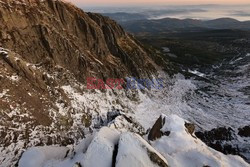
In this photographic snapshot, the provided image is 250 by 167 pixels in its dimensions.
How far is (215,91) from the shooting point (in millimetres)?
57094

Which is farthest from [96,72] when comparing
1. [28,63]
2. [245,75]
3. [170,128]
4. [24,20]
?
[245,75]

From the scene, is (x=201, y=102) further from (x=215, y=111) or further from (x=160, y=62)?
(x=160, y=62)

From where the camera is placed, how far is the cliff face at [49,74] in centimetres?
2400

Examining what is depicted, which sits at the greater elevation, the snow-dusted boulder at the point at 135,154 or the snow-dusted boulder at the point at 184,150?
the snow-dusted boulder at the point at 135,154

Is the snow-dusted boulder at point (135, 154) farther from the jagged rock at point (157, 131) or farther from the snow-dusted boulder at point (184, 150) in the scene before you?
the jagged rock at point (157, 131)

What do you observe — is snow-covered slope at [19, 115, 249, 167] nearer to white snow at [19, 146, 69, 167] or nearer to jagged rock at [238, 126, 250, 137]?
white snow at [19, 146, 69, 167]

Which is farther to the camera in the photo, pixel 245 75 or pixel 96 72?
pixel 245 75

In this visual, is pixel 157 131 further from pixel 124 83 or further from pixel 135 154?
pixel 124 83

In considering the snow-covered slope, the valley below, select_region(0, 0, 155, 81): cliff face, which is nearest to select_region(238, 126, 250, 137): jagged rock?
the valley below

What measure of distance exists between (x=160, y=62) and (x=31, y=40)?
138 feet

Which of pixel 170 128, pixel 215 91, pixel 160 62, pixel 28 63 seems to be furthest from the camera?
pixel 160 62

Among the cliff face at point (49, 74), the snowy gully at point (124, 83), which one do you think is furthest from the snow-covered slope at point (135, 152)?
the snowy gully at point (124, 83)

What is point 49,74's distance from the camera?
32.1m

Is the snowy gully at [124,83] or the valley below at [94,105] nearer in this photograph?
→ the valley below at [94,105]
